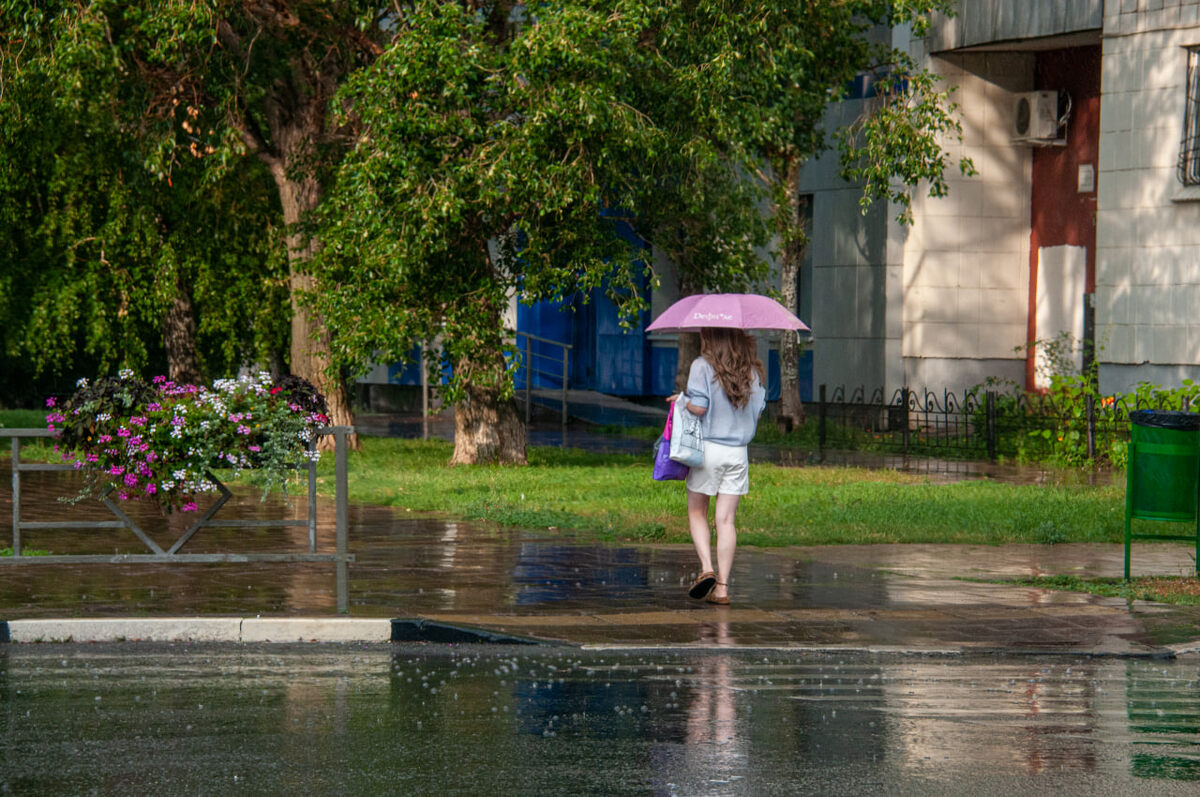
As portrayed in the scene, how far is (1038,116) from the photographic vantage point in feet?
88.9

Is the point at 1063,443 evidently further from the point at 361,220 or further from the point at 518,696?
the point at 518,696

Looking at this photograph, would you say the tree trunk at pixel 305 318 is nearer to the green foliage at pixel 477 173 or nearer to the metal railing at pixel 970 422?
the green foliage at pixel 477 173

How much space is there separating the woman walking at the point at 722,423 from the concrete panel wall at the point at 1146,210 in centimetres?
1334

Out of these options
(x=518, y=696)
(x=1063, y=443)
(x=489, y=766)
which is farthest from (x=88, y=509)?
(x=1063, y=443)

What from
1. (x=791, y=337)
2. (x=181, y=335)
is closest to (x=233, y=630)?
(x=791, y=337)

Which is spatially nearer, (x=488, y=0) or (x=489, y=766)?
(x=489, y=766)

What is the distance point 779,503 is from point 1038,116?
12.7 meters

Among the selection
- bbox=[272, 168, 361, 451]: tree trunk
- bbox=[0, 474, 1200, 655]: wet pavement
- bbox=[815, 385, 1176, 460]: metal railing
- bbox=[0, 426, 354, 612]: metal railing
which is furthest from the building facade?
bbox=[0, 426, 354, 612]: metal railing

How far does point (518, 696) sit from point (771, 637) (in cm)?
214

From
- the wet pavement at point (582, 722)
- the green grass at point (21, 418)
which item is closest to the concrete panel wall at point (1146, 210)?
the wet pavement at point (582, 722)

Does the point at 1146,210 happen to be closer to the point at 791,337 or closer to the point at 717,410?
the point at 791,337

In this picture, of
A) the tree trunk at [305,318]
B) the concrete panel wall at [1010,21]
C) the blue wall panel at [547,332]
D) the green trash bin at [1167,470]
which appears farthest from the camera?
the blue wall panel at [547,332]

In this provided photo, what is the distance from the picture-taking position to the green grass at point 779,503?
14578 mm

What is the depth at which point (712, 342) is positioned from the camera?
11023 millimetres
